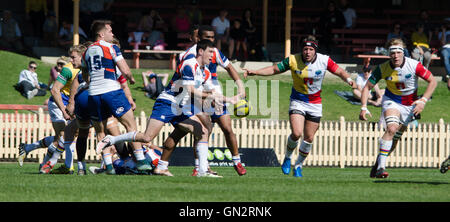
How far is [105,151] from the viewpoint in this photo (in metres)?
11.9

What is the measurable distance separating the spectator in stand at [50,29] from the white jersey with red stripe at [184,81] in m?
17.6

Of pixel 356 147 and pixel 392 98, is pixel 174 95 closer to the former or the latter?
pixel 392 98

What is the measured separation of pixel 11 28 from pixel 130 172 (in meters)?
17.1

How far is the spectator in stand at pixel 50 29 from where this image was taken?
27969mm

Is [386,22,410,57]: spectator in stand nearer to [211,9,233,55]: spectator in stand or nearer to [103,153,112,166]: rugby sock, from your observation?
[211,9,233,55]: spectator in stand

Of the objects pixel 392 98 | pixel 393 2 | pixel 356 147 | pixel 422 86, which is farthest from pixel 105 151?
pixel 393 2

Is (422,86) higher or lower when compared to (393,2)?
lower

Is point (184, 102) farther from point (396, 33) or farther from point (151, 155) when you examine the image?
point (396, 33)

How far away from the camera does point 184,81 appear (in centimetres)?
1112

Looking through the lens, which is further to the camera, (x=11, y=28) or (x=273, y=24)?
(x=273, y=24)

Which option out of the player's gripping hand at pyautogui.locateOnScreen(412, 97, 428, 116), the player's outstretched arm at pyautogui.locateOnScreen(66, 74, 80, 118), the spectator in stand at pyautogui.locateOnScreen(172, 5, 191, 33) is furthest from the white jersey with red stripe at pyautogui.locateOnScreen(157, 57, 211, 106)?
the spectator in stand at pyautogui.locateOnScreen(172, 5, 191, 33)

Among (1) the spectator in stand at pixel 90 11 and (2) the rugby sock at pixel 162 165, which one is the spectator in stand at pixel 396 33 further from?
(2) the rugby sock at pixel 162 165

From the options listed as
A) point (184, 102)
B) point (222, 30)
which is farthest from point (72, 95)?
point (222, 30)

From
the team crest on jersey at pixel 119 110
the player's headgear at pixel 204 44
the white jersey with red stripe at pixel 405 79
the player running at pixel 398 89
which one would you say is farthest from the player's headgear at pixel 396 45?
the team crest on jersey at pixel 119 110
